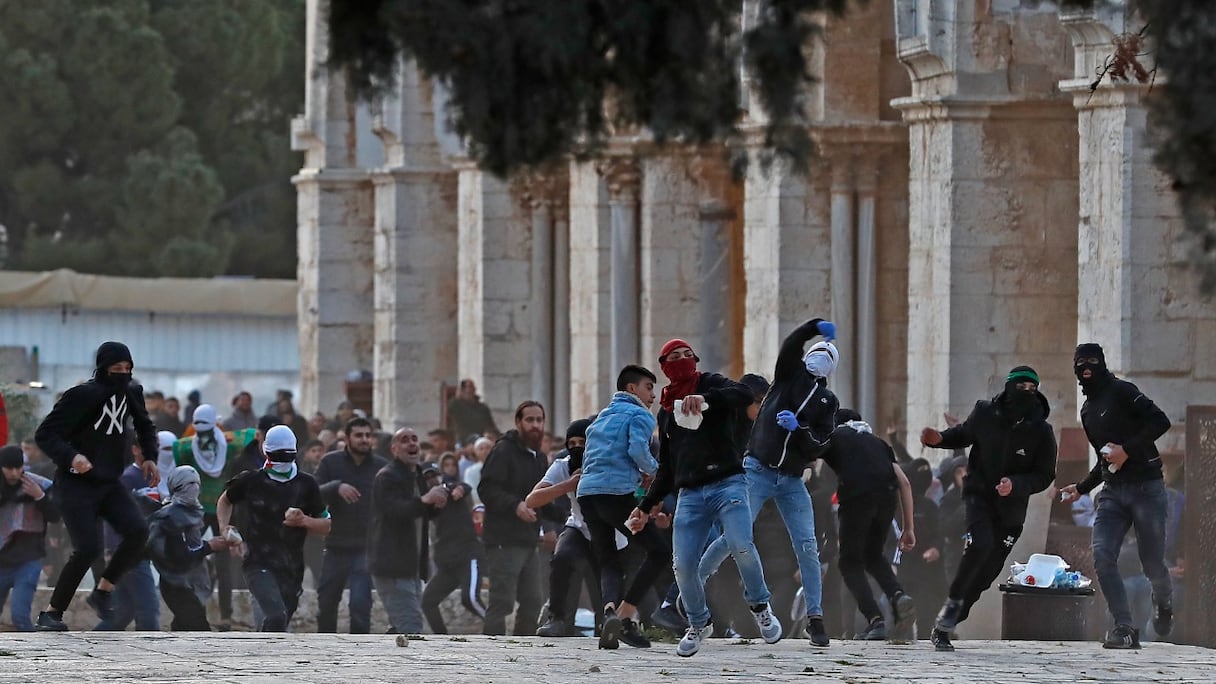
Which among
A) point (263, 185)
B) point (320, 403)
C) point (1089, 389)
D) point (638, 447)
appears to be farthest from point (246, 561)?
point (263, 185)

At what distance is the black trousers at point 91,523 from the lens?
584 inches

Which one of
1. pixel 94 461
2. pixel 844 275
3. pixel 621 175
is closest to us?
pixel 94 461

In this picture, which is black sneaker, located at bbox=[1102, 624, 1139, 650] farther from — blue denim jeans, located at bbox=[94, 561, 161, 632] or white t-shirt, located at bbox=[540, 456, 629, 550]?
blue denim jeans, located at bbox=[94, 561, 161, 632]

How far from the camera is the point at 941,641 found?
1443 cm

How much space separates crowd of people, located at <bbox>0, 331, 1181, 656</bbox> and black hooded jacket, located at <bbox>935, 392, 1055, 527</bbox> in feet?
0.03

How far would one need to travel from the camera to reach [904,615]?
50.2 feet

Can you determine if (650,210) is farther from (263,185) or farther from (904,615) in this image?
(263,185)

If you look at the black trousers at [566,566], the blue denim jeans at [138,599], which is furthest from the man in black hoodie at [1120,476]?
the blue denim jeans at [138,599]

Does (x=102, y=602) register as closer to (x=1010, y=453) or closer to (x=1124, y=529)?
(x=1010, y=453)

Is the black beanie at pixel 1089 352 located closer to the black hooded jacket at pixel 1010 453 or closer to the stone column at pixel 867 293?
the black hooded jacket at pixel 1010 453

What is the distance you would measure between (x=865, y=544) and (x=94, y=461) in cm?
393

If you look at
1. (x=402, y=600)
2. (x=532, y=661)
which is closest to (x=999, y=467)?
(x=532, y=661)

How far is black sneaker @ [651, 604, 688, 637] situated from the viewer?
14.9 m

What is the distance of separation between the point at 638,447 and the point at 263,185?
44579mm
